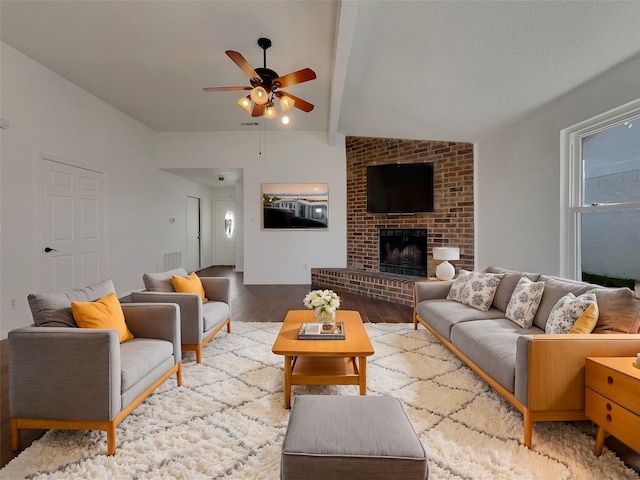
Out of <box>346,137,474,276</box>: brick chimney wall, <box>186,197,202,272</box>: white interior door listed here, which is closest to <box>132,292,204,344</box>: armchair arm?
<box>346,137,474,276</box>: brick chimney wall

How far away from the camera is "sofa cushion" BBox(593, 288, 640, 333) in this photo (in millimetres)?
Answer: 1758

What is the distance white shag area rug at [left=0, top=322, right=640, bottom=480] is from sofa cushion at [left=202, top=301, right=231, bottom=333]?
37cm

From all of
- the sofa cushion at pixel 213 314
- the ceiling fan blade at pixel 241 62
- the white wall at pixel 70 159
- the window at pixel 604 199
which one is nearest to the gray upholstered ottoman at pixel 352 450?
the sofa cushion at pixel 213 314

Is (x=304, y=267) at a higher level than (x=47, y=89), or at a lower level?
lower

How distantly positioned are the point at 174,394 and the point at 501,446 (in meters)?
1.98

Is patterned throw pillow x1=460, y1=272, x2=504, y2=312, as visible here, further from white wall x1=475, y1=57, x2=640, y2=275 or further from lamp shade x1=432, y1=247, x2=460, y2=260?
white wall x1=475, y1=57, x2=640, y2=275

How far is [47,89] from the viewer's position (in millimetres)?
3799

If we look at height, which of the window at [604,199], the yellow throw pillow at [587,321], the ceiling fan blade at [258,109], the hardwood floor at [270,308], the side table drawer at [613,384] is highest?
the ceiling fan blade at [258,109]

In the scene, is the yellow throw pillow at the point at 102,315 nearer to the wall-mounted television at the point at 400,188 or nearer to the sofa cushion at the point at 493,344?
the sofa cushion at the point at 493,344

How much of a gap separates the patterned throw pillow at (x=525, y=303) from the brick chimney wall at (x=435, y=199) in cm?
253

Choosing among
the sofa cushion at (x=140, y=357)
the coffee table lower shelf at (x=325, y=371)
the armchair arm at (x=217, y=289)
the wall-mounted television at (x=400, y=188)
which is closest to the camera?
the sofa cushion at (x=140, y=357)

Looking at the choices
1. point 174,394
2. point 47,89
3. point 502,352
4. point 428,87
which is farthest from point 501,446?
point 47,89

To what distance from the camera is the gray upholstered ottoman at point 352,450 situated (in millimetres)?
1072

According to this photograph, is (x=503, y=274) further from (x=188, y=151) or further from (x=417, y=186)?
(x=188, y=151)
